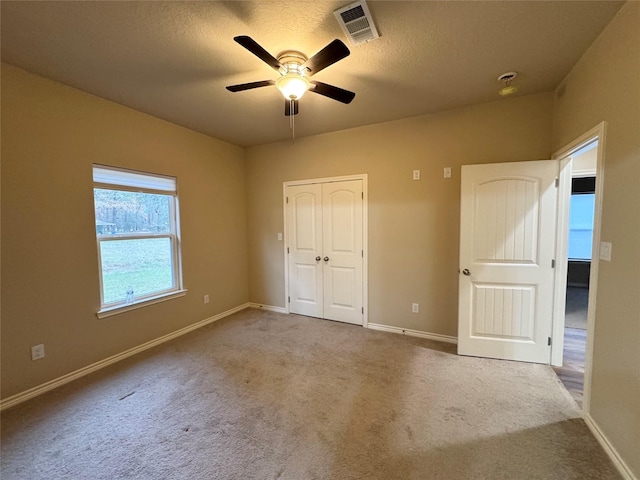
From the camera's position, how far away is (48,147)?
7.60ft

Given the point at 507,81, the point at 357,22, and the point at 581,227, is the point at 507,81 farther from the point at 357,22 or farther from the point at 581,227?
the point at 581,227

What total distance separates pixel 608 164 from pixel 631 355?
113 cm

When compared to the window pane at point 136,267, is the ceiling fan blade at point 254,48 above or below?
above

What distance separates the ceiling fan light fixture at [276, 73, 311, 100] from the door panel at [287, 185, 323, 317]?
6.29ft

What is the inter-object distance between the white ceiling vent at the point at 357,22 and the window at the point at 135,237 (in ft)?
8.46

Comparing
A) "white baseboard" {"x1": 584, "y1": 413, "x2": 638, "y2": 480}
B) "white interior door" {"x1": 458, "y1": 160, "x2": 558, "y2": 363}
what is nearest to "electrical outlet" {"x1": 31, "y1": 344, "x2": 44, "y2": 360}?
"white interior door" {"x1": 458, "y1": 160, "x2": 558, "y2": 363}

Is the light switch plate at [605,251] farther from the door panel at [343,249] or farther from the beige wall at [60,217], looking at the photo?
the beige wall at [60,217]

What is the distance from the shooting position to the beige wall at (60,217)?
83.9 inches

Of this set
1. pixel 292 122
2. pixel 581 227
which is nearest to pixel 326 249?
pixel 292 122

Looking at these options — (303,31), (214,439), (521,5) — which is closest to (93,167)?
(303,31)

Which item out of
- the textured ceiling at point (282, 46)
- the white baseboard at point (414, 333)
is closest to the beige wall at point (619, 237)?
the textured ceiling at point (282, 46)

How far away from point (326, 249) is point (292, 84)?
91.9 inches

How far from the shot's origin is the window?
2748 millimetres

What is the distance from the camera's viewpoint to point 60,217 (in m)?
2.39
